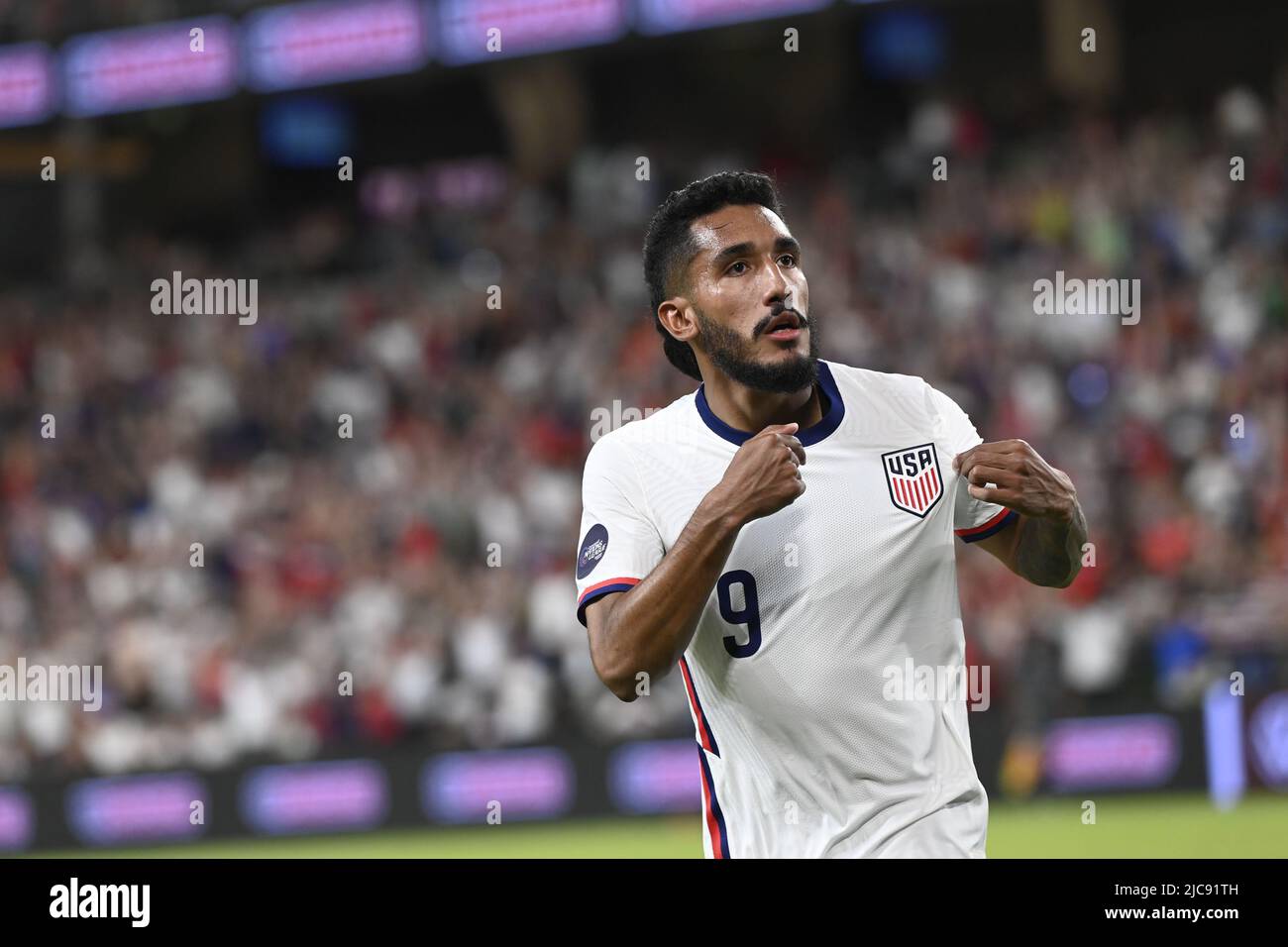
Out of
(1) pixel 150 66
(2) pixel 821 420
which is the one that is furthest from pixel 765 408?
(1) pixel 150 66

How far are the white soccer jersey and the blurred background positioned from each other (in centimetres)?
686

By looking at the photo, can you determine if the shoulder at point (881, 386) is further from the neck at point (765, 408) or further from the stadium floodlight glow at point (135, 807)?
the stadium floodlight glow at point (135, 807)

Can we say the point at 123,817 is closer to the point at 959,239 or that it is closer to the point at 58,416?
the point at 58,416

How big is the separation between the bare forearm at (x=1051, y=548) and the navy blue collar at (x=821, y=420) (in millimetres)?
531

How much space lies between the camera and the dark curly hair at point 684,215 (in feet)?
14.4

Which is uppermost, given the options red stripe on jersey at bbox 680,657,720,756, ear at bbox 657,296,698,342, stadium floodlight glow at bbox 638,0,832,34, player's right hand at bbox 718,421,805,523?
stadium floodlight glow at bbox 638,0,832,34

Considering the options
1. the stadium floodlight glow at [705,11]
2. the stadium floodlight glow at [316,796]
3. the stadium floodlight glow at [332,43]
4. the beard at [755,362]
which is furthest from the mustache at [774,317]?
the stadium floodlight glow at [332,43]

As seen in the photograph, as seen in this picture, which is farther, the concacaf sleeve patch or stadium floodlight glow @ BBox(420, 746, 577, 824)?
stadium floodlight glow @ BBox(420, 746, 577, 824)

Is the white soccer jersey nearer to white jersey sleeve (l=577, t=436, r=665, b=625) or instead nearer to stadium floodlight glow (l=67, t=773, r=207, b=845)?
white jersey sleeve (l=577, t=436, r=665, b=625)

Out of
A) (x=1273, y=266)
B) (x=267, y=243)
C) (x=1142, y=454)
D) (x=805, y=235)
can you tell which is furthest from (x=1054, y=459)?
(x=267, y=243)

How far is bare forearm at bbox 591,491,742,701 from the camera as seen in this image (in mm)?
3879

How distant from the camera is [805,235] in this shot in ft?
59.5

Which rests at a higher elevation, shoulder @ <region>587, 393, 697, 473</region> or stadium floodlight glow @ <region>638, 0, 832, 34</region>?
stadium floodlight glow @ <region>638, 0, 832, 34</region>

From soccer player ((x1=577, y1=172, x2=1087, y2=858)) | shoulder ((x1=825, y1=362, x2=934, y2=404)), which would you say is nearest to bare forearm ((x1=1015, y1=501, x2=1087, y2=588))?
soccer player ((x1=577, y1=172, x2=1087, y2=858))
